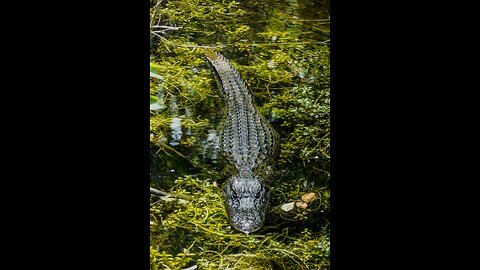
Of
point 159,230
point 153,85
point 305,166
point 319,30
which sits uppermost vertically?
point 319,30

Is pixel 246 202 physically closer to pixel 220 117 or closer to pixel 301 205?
pixel 301 205

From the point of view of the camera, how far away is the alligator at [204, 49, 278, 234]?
214 centimetres

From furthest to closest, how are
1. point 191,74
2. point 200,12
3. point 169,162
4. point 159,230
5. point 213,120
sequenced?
point 200,12, point 191,74, point 213,120, point 169,162, point 159,230

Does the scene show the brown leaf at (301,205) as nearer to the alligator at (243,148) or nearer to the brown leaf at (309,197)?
the brown leaf at (309,197)

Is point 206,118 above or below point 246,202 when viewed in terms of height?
above

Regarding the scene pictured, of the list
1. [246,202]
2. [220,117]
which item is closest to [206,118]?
[220,117]

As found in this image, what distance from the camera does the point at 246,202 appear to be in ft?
7.02

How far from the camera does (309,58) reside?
9.34ft

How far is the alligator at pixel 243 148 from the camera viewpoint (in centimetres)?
214

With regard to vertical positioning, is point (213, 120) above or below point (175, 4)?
below

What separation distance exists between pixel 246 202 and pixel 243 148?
11.5 inches
